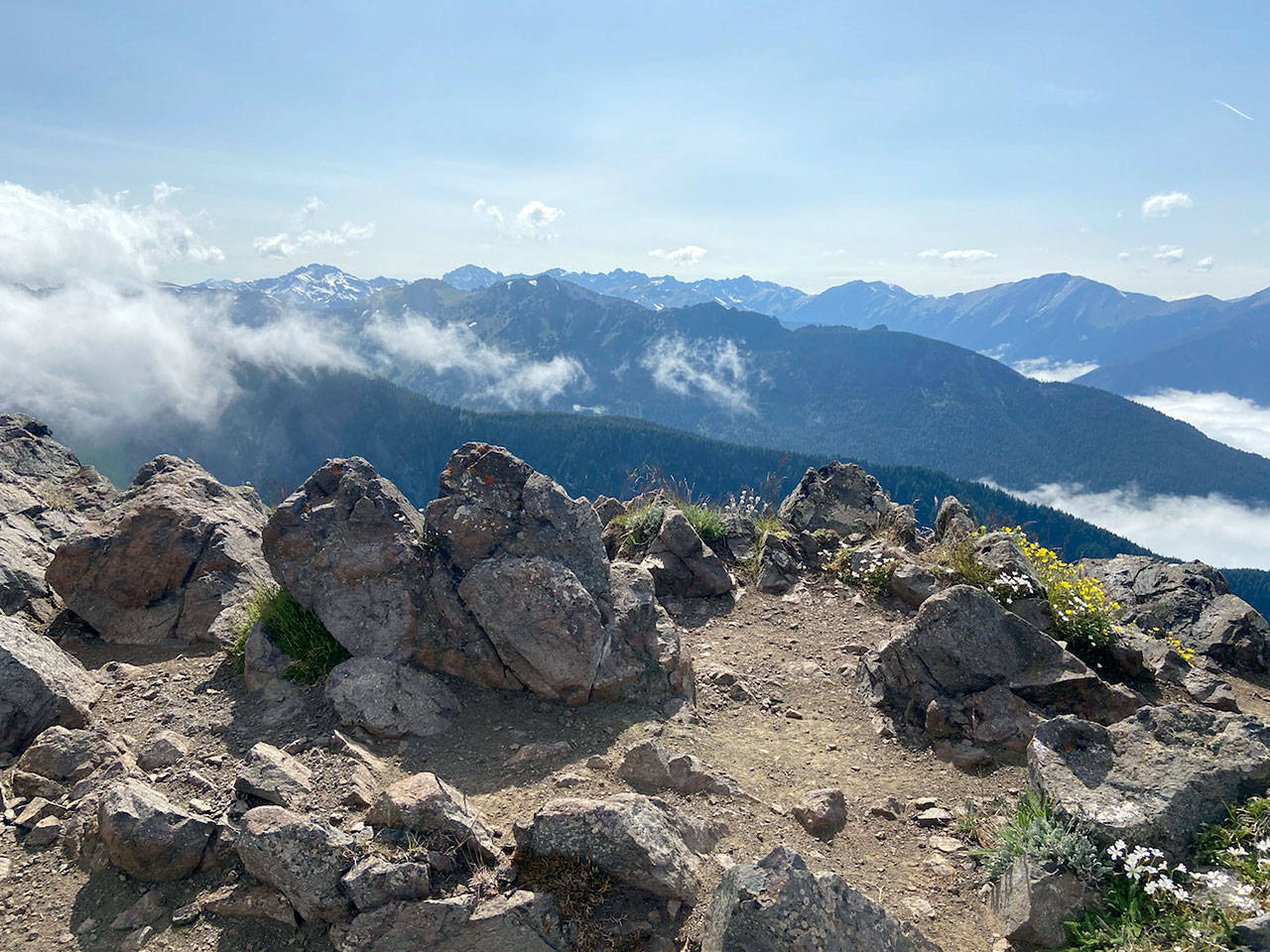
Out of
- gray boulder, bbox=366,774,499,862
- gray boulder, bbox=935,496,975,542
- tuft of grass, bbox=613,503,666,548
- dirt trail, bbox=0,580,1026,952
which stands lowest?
dirt trail, bbox=0,580,1026,952

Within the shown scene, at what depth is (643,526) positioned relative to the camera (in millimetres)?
15016

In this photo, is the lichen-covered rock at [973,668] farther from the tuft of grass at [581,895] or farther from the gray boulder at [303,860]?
the gray boulder at [303,860]

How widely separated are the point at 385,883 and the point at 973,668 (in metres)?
7.48

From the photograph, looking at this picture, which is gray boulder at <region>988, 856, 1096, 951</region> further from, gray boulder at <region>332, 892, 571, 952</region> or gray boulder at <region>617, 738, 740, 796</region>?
gray boulder at <region>332, 892, 571, 952</region>

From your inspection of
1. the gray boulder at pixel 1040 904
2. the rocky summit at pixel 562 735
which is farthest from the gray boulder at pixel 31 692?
the gray boulder at pixel 1040 904

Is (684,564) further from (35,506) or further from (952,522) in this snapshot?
(35,506)

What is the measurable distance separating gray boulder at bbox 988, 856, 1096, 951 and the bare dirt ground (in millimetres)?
229

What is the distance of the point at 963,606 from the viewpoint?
30.7 feet

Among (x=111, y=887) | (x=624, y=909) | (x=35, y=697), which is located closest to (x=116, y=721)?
(x=35, y=697)

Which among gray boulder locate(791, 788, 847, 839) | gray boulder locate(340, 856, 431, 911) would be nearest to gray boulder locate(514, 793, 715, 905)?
gray boulder locate(340, 856, 431, 911)

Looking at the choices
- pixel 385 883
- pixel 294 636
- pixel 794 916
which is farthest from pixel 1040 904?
pixel 294 636

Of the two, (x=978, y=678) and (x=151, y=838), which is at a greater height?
(x=978, y=678)

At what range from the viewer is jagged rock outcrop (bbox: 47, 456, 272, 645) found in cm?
1007

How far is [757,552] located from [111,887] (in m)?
11.8
